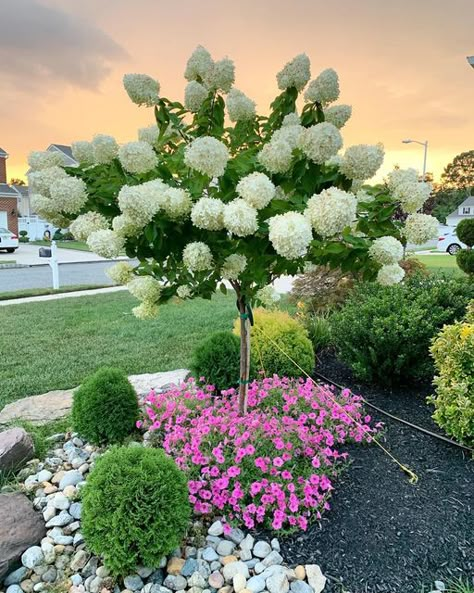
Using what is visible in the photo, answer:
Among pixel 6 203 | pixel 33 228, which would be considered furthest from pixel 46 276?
pixel 33 228

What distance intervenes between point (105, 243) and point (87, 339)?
4484mm

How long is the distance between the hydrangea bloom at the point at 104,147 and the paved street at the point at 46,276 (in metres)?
9.20

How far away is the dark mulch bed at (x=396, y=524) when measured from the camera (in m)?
1.89

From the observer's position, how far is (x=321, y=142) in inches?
59.9

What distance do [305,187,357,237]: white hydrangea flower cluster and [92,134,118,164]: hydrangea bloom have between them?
2.69 feet

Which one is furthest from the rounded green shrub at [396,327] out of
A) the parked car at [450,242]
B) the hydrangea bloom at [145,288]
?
the parked car at [450,242]

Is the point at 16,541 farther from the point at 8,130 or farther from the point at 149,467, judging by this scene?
the point at 8,130

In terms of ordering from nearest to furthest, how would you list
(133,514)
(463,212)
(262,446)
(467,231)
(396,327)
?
1. (133,514)
2. (262,446)
3. (396,327)
4. (467,231)
5. (463,212)

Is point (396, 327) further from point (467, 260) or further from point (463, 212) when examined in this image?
point (463, 212)

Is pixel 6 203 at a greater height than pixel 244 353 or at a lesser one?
greater

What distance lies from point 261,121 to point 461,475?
214 centimetres

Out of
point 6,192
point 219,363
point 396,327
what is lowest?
point 219,363

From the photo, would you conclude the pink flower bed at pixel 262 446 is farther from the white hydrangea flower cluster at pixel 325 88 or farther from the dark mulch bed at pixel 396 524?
the white hydrangea flower cluster at pixel 325 88

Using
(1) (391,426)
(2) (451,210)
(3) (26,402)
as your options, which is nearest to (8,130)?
(3) (26,402)
